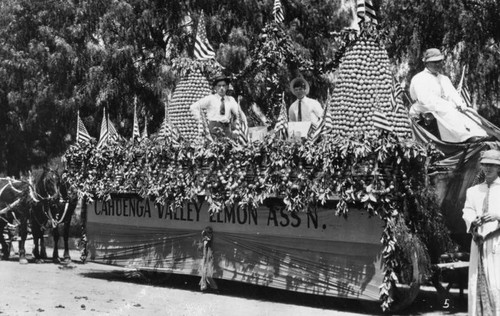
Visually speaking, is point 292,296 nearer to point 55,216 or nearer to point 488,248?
point 488,248

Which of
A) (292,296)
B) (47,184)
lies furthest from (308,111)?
(47,184)

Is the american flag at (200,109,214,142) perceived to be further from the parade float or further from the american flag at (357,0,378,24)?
the american flag at (357,0,378,24)

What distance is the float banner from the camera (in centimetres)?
991

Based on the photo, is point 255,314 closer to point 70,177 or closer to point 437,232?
point 437,232

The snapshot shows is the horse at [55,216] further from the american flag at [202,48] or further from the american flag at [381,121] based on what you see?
the american flag at [381,121]

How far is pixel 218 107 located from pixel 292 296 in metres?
3.27

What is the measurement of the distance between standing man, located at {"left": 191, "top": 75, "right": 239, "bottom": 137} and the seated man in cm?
313

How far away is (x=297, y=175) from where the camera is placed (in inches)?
399

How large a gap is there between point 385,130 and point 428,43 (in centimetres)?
1009

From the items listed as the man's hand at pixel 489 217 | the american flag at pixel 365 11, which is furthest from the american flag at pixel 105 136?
the man's hand at pixel 489 217

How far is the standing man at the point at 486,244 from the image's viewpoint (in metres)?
7.34

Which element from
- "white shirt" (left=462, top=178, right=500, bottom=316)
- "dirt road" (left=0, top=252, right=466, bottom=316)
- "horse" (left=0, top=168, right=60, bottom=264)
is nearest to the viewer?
"white shirt" (left=462, top=178, right=500, bottom=316)

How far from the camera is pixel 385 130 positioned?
9.32m

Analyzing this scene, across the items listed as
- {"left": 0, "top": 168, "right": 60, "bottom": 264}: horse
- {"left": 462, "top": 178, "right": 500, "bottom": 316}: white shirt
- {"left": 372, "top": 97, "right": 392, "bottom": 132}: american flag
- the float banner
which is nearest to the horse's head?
{"left": 0, "top": 168, "right": 60, "bottom": 264}: horse
